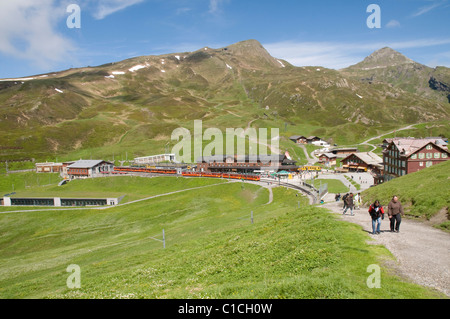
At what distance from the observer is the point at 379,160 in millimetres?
113125

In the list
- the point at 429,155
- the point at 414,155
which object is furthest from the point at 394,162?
the point at 429,155

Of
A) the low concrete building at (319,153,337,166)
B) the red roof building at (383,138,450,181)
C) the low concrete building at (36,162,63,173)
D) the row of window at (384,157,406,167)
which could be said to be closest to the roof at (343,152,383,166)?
the row of window at (384,157,406,167)

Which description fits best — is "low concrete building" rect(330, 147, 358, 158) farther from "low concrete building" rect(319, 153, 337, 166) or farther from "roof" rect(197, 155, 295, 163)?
"roof" rect(197, 155, 295, 163)

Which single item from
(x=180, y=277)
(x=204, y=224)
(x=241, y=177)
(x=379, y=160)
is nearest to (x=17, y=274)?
(x=204, y=224)

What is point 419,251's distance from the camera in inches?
685

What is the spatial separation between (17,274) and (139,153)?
14398cm

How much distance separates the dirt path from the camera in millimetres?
13849

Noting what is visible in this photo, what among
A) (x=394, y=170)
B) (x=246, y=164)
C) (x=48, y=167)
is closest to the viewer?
(x=394, y=170)

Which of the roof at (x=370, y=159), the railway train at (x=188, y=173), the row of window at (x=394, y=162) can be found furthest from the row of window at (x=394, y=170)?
the railway train at (x=188, y=173)
